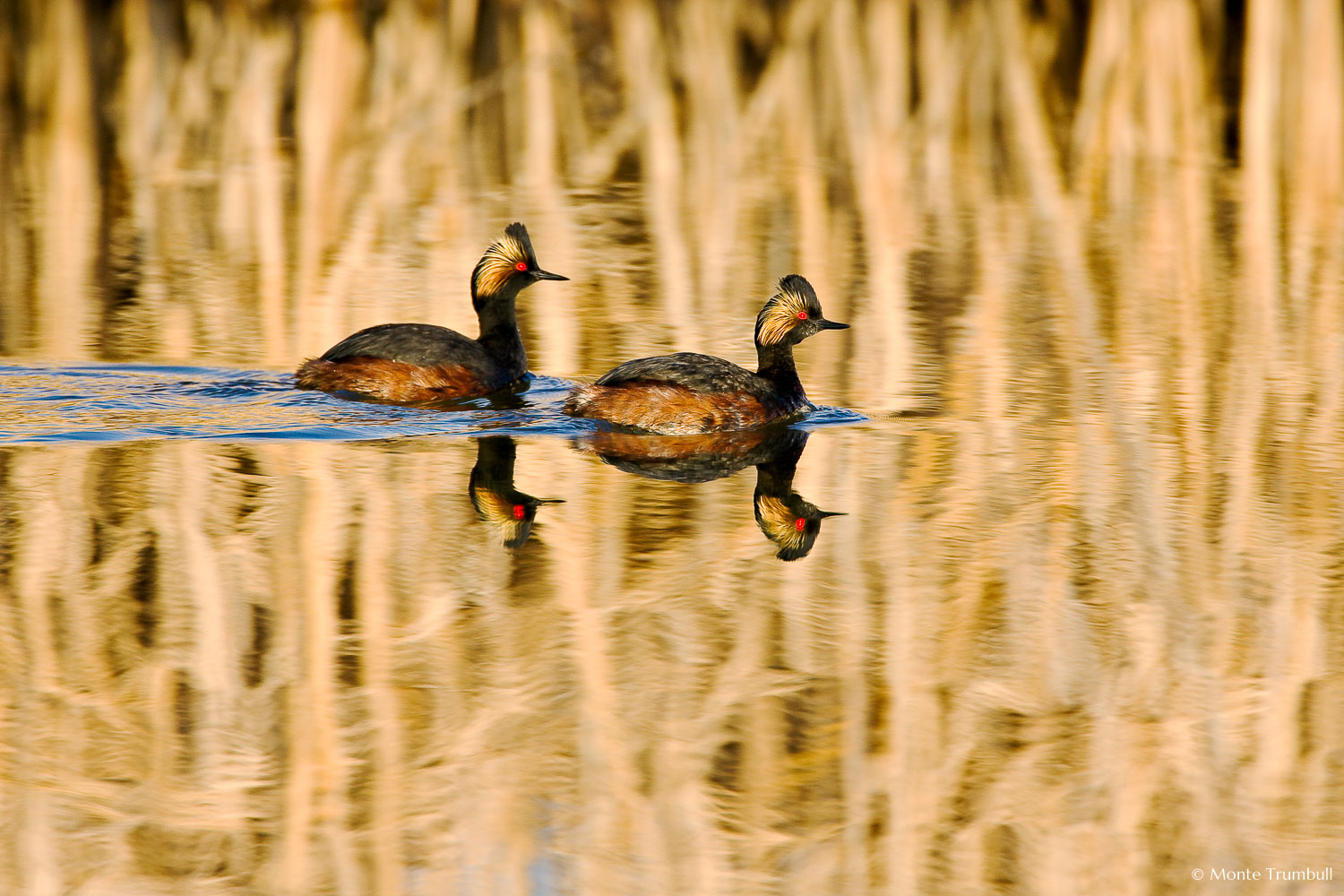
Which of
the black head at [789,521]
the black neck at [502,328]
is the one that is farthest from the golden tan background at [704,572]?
the black neck at [502,328]

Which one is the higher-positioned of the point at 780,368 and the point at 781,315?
the point at 781,315

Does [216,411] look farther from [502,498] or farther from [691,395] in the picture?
[691,395]

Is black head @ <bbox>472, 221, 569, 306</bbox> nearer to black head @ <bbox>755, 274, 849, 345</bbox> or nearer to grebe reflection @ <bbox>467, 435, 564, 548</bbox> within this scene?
black head @ <bbox>755, 274, 849, 345</bbox>

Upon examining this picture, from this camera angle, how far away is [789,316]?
1105cm

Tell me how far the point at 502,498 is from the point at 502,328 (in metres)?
3.31

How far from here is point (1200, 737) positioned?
6.33 metres

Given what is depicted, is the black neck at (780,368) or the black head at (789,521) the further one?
the black neck at (780,368)

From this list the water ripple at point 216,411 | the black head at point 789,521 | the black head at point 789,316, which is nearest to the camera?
the black head at point 789,521

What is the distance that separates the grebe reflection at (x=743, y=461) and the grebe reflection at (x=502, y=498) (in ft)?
1.94

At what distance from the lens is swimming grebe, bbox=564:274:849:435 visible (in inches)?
404

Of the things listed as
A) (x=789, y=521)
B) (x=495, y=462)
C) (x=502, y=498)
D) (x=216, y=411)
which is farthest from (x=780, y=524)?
(x=216, y=411)

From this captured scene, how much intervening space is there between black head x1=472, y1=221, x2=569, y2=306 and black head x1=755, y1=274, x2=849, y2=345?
180 cm

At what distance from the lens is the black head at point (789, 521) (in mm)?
8123

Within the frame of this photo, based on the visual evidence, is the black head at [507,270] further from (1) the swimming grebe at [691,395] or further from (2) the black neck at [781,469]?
(2) the black neck at [781,469]
